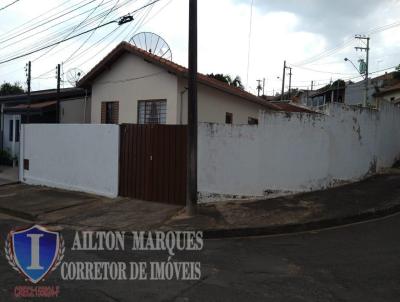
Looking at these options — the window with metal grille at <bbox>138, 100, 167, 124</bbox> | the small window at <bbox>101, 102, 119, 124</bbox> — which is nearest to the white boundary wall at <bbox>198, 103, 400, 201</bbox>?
the window with metal grille at <bbox>138, 100, 167, 124</bbox>

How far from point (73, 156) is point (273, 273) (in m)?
9.36

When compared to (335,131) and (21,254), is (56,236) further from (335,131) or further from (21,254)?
(335,131)

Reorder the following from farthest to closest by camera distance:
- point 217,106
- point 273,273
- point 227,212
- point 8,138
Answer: point 8,138, point 217,106, point 227,212, point 273,273

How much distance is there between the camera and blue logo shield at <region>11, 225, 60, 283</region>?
19.7 feet

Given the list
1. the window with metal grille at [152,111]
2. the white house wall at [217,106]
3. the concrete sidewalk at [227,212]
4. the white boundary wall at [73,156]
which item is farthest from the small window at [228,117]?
the concrete sidewalk at [227,212]

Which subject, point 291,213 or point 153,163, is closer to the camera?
point 291,213

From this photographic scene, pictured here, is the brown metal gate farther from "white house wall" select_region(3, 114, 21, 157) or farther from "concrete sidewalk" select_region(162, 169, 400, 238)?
"white house wall" select_region(3, 114, 21, 157)

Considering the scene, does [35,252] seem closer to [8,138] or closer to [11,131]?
[11,131]

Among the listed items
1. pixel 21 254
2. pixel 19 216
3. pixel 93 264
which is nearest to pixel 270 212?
pixel 93 264

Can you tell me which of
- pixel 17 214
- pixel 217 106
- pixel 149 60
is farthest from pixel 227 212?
pixel 217 106

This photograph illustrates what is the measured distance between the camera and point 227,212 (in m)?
9.95

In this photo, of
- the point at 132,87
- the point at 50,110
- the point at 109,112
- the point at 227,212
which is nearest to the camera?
the point at 227,212

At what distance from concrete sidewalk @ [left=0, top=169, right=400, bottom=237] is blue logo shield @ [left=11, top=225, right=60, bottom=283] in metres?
1.49

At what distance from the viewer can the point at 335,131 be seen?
39.2 ft
